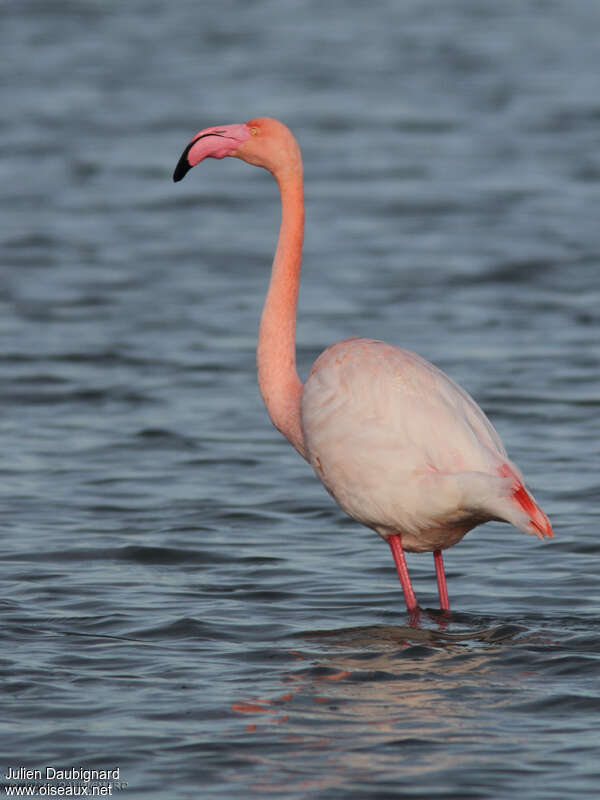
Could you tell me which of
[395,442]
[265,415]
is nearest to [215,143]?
[395,442]

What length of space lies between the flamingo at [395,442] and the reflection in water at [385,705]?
0.49m

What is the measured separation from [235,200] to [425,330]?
6524 millimetres

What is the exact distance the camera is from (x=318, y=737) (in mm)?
5582

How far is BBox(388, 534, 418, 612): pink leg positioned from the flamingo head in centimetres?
205

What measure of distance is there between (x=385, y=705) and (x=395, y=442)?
146 cm

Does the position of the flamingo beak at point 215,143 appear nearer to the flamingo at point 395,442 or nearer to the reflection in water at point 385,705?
the flamingo at point 395,442

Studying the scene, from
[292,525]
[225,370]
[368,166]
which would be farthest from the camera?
[368,166]

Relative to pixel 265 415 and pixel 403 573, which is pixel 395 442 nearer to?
pixel 403 573

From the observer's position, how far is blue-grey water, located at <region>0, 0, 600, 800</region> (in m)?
5.71

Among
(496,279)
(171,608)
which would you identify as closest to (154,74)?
(496,279)

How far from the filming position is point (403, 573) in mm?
7180

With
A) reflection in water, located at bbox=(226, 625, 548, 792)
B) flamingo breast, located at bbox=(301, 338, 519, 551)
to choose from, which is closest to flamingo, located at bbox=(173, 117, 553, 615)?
flamingo breast, located at bbox=(301, 338, 519, 551)

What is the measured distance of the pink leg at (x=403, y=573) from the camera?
23.5 ft

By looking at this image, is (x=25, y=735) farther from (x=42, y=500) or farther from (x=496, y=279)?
(x=496, y=279)
